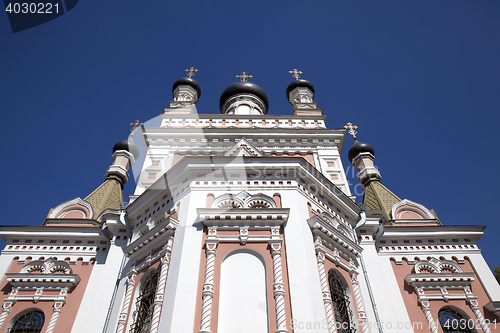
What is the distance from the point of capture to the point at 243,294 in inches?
215

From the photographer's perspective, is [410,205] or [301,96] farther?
[301,96]

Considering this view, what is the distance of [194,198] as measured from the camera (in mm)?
6695

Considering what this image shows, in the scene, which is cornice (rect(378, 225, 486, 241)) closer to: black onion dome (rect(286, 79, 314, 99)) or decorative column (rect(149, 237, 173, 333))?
decorative column (rect(149, 237, 173, 333))

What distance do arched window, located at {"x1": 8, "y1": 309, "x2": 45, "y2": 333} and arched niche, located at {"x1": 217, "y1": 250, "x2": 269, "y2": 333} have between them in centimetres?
421

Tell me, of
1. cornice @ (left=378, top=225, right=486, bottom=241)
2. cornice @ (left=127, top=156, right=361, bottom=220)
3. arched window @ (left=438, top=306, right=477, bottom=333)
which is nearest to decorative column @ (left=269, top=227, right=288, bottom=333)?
cornice @ (left=127, top=156, right=361, bottom=220)

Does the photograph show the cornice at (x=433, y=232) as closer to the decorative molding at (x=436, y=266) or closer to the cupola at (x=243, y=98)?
the decorative molding at (x=436, y=266)

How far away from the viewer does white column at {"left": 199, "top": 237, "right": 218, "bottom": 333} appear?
4996 millimetres

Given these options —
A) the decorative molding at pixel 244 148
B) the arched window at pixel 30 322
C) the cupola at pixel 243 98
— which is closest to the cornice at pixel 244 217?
the decorative molding at pixel 244 148

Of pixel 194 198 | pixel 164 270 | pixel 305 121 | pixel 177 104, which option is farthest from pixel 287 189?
pixel 177 104

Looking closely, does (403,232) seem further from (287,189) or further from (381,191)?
(381,191)

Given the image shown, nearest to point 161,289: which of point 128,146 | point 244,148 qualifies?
point 244,148

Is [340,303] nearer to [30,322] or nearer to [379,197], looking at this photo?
[30,322]

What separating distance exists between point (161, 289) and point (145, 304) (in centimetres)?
79

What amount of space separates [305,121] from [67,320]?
7266mm
